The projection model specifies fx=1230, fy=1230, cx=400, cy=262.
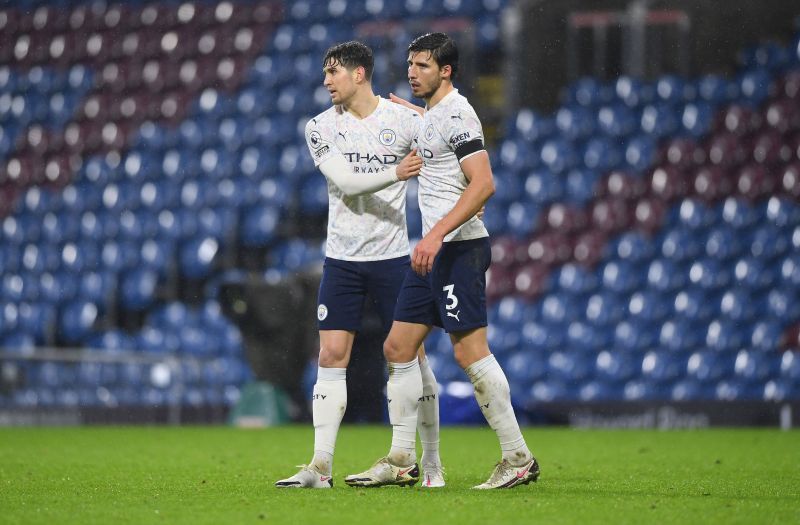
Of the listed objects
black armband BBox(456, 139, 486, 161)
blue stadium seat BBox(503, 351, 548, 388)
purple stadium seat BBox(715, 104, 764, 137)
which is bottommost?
blue stadium seat BBox(503, 351, 548, 388)

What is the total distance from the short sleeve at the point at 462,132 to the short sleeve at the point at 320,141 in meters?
0.55

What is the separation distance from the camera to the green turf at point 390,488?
398 centimetres

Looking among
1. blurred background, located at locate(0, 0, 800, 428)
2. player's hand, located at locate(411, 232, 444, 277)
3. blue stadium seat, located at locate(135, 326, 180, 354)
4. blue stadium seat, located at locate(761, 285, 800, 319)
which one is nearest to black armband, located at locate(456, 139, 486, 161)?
player's hand, located at locate(411, 232, 444, 277)

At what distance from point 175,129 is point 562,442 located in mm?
7038

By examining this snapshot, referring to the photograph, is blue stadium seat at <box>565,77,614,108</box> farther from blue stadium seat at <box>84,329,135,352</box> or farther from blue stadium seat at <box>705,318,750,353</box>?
blue stadium seat at <box>84,329,135,352</box>

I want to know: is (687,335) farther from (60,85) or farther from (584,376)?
(60,85)

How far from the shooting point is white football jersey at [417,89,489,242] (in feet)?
15.6

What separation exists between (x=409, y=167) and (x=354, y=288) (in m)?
0.63

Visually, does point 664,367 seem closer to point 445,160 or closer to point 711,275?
point 711,275

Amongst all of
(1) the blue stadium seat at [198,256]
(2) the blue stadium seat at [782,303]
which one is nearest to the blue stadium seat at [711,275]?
(2) the blue stadium seat at [782,303]

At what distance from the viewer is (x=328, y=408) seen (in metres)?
5.03

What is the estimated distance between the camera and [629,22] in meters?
12.4

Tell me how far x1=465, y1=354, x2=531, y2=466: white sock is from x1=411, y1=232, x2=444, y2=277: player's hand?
504 mm

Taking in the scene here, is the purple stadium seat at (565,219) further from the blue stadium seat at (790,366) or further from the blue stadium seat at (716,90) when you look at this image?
the blue stadium seat at (790,366)
